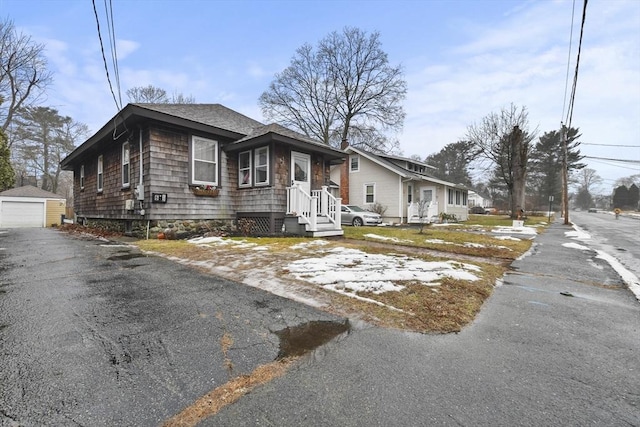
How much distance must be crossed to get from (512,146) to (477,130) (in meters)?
5.08

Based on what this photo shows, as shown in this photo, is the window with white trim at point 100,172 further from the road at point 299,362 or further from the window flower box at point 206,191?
the road at point 299,362

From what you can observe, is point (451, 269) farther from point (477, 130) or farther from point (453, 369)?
point (477, 130)

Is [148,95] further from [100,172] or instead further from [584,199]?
[584,199]

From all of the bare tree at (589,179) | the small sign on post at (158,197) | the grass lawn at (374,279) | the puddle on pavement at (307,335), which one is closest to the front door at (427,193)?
the grass lawn at (374,279)

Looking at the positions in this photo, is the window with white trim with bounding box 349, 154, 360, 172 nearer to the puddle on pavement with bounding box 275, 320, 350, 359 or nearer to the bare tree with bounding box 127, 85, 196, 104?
the puddle on pavement with bounding box 275, 320, 350, 359

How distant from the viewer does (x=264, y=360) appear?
202 centimetres

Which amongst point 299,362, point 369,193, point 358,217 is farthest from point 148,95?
point 299,362

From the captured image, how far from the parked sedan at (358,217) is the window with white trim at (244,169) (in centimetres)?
812

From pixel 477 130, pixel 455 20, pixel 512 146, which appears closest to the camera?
pixel 455 20

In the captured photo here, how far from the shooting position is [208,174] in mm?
9719

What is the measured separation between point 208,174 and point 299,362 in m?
8.83

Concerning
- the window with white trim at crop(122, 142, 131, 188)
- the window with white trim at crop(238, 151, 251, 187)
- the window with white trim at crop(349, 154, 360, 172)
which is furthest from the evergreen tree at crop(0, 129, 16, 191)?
the window with white trim at crop(349, 154, 360, 172)

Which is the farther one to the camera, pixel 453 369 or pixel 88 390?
pixel 453 369

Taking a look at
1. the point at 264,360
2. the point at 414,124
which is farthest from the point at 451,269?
the point at 414,124
